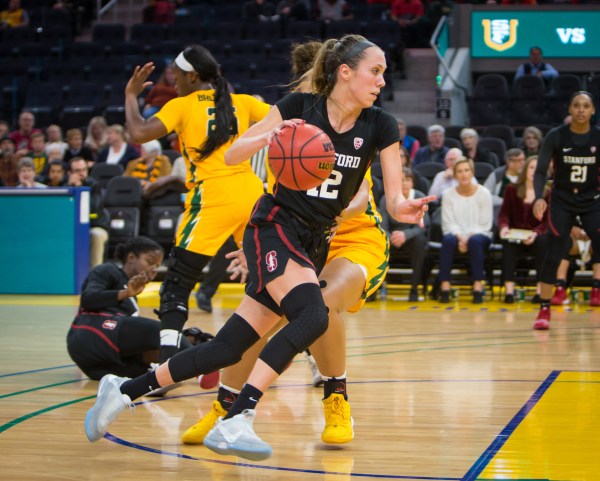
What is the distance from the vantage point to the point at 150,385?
4.30 meters

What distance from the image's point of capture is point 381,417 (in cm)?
506

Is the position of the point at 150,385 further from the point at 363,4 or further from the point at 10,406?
the point at 363,4

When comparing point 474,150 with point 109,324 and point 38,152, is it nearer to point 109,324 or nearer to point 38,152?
point 38,152

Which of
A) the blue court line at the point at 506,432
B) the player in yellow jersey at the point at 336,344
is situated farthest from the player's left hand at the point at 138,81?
the blue court line at the point at 506,432

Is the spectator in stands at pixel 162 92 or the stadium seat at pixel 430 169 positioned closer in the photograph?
the stadium seat at pixel 430 169

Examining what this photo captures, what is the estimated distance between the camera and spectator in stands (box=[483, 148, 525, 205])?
11711mm

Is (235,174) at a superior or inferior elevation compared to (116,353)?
superior

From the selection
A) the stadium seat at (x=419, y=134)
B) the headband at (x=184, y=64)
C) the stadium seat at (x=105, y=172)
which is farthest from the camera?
the stadium seat at (x=419, y=134)

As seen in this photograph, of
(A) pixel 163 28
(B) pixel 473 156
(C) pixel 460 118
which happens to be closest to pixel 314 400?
(B) pixel 473 156

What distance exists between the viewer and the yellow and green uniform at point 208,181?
5.98 metres

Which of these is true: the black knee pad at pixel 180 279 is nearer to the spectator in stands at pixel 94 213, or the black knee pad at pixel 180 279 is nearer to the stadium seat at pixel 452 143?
the spectator in stands at pixel 94 213

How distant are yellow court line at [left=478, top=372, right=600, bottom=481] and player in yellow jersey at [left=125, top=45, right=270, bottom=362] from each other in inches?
79.9

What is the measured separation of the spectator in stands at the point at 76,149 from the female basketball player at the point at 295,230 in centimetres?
1012

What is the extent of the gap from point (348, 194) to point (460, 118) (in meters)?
12.9
